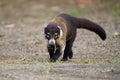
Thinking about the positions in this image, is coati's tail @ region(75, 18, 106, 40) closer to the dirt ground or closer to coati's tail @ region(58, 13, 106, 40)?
coati's tail @ region(58, 13, 106, 40)

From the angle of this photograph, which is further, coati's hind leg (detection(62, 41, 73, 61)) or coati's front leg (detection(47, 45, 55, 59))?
coati's hind leg (detection(62, 41, 73, 61))

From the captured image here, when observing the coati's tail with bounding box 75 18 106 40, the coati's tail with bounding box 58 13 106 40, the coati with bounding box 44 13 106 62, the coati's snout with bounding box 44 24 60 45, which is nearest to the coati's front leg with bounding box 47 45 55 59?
the coati with bounding box 44 13 106 62

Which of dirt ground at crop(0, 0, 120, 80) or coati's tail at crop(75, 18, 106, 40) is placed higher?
coati's tail at crop(75, 18, 106, 40)

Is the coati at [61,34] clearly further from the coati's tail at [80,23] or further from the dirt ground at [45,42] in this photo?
the dirt ground at [45,42]

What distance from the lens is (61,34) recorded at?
1163cm

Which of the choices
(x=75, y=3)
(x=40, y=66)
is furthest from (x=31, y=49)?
(x=75, y=3)

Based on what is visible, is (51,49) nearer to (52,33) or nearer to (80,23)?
(52,33)

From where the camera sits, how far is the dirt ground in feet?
32.1

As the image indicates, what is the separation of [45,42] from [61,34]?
3.45 metres

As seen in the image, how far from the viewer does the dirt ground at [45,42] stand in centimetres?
979

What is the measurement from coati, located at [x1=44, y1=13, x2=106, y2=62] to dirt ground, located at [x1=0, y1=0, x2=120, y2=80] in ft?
0.91

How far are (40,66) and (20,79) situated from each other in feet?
4.08

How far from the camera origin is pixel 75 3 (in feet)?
82.7

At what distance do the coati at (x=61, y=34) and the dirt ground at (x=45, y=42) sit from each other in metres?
0.28
